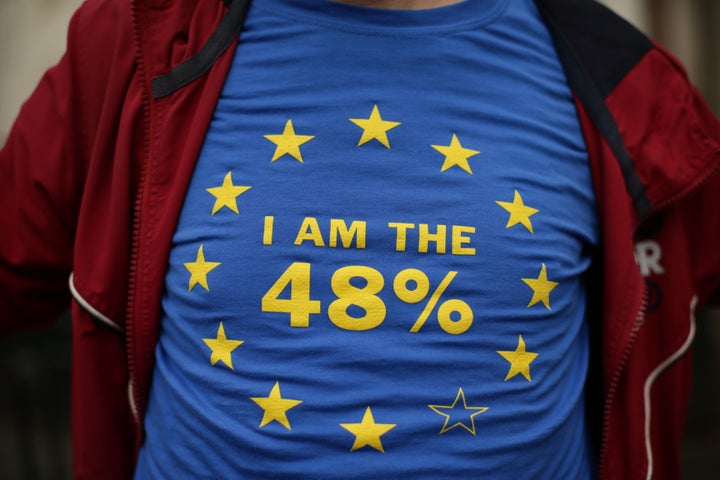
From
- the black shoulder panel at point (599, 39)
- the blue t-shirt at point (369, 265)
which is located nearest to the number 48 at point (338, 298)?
the blue t-shirt at point (369, 265)

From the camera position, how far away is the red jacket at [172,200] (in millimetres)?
1414

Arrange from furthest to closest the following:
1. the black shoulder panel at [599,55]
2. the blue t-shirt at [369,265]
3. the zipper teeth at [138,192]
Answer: the black shoulder panel at [599,55], the zipper teeth at [138,192], the blue t-shirt at [369,265]

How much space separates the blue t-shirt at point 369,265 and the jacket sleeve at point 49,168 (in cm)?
27

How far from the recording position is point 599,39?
1.59 metres

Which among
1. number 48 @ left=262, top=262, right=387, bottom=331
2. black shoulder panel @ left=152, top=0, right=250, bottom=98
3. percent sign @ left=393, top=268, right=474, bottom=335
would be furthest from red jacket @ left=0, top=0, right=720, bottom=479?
percent sign @ left=393, top=268, right=474, bottom=335

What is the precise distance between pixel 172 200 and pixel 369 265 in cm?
36

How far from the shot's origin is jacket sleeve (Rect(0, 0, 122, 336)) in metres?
1.48

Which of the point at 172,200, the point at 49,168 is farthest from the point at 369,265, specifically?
the point at 49,168

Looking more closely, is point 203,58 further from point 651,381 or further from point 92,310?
point 651,381

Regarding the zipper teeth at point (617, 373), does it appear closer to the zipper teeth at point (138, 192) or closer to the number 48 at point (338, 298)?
the number 48 at point (338, 298)

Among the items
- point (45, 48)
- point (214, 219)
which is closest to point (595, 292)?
point (214, 219)

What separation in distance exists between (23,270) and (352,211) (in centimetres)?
67

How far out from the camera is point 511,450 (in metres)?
1.35

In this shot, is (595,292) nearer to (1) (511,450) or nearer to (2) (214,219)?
(1) (511,450)
